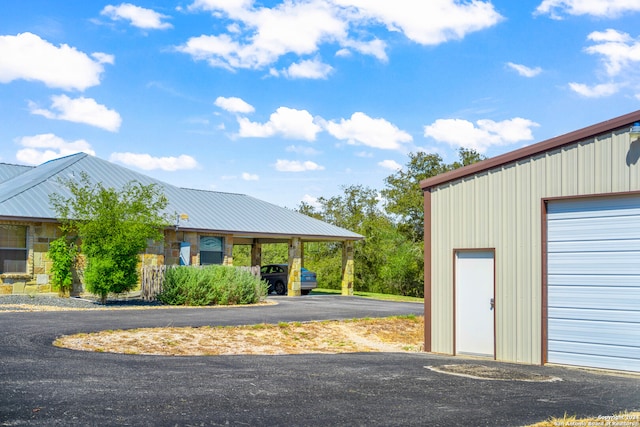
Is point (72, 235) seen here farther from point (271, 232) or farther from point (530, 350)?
point (530, 350)

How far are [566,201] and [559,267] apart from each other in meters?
1.23

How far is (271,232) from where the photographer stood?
30469 mm

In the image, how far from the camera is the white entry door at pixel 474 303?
44.1 ft

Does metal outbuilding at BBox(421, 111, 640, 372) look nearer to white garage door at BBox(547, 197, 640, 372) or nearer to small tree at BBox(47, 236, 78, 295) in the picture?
white garage door at BBox(547, 197, 640, 372)

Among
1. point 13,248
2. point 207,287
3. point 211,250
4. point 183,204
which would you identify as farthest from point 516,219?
point 183,204

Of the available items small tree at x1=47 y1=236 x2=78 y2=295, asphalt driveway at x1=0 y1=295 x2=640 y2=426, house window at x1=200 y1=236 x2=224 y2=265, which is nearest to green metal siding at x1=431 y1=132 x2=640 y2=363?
asphalt driveway at x1=0 y1=295 x2=640 y2=426

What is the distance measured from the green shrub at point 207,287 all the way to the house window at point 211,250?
5.10 metres

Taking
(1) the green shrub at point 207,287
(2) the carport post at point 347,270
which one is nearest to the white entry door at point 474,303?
(1) the green shrub at point 207,287

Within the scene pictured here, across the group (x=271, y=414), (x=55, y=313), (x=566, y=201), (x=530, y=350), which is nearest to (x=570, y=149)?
(x=566, y=201)

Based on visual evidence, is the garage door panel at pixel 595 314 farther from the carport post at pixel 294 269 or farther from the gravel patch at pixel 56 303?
the carport post at pixel 294 269

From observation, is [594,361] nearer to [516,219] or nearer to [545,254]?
[545,254]

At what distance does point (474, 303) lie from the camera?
13.7 m

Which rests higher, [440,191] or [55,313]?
[440,191]

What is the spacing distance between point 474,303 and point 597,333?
2452 mm
